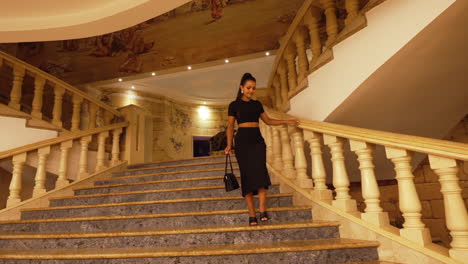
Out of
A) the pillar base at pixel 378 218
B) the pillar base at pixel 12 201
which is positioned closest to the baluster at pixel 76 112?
the pillar base at pixel 12 201

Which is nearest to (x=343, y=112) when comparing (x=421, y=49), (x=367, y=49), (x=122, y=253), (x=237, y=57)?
(x=367, y=49)

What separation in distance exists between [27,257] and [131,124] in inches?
127

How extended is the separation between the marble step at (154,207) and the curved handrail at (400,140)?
32.3 inches

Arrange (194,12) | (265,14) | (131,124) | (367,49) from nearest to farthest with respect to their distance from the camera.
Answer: (367,49)
(131,124)
(265,14)
(194,12)

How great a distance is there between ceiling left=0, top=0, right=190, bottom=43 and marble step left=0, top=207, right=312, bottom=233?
1.98 m

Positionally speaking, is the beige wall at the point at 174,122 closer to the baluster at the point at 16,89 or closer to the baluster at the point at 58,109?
the baluster at the point at 58,109

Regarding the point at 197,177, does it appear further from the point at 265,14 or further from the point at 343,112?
the point at 265,14

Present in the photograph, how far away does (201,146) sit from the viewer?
9.55 metres

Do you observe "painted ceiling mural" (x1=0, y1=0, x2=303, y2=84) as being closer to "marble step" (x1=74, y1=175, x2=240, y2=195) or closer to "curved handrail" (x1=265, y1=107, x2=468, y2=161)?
"marble step" (x1=74, y1=175, x2=240, y2=195)

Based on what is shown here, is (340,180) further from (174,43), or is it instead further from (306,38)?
(174,43)

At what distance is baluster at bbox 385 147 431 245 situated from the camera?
173 cm

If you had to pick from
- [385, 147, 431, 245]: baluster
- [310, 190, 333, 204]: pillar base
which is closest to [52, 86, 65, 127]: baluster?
[310, 190, 333, 204]: pillar base

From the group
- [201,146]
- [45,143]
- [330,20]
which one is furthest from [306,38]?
[201,146]

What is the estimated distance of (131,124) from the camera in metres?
5.14
